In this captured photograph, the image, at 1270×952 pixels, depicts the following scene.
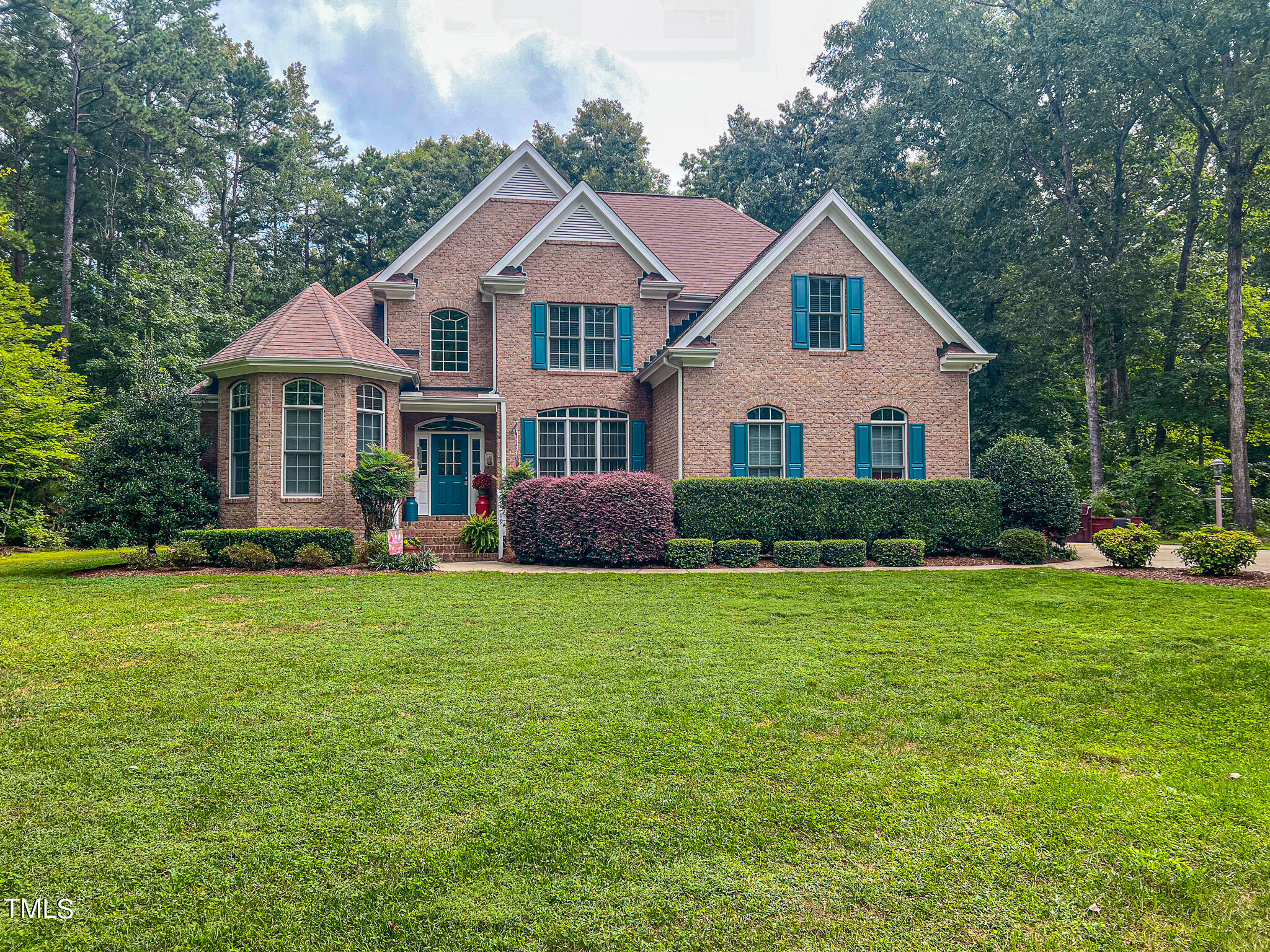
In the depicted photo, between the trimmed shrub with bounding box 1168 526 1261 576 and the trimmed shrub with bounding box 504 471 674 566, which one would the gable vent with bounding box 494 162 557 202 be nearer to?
the trimmed shrub with bounding box 504 471 674 566

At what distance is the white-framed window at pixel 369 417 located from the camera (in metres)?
16.4

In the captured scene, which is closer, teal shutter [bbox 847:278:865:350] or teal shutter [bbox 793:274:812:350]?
teal shutter [bbox 793:274:812:350]

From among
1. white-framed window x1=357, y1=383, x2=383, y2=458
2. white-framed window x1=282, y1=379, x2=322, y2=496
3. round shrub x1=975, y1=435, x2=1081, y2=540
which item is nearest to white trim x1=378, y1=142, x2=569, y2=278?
white-framed window x1=357, y1=383, x2=383, y2=458

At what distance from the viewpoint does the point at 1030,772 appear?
4.13 metres

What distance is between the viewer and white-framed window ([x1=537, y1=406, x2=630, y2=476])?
1867cm

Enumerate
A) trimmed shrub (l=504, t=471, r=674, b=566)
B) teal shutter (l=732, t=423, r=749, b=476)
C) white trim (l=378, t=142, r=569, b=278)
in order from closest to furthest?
trimmed shrub (l=504, t=471, r=674, b=566) → teal shutter (l=732, t=423, r=749, b=476) → white trim (l=378, t=142, r=569, b=278)

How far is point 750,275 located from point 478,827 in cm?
1578

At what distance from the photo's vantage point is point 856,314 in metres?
17.9

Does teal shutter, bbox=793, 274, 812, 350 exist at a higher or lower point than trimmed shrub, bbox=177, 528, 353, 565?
higher

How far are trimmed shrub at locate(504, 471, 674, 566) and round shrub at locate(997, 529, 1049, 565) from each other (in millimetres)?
7150

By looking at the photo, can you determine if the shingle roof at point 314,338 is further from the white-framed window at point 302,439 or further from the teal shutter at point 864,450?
the teal shutter at point 864,450

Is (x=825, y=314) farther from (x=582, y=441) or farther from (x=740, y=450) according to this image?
(x=582, y=441)

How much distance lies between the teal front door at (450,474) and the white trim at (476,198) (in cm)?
474

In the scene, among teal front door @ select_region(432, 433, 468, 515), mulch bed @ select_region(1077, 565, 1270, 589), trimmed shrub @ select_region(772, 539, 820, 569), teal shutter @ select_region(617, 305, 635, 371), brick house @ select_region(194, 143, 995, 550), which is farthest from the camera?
teal front door @ select_region(432, 433, 468, 515)
